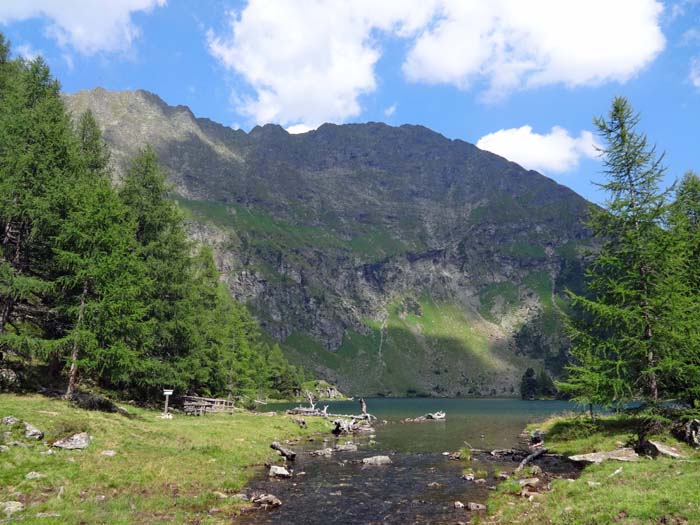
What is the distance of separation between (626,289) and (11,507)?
3305 centimetres

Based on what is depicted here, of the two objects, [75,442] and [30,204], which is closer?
[75,442]

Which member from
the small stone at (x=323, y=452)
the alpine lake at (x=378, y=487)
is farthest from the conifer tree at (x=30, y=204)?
the small stone at (x=323, y=452)

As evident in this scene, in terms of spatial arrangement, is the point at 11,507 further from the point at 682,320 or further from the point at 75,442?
the point at 682,320

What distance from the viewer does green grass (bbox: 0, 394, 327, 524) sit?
53.4ft

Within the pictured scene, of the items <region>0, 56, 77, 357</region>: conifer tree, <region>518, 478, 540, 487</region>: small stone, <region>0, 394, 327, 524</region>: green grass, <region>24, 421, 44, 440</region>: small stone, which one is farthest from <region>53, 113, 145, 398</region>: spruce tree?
<region>518, 478, 540, 487</region>: small stone

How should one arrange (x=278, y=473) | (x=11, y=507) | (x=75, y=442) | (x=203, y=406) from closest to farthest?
(x=11, y=507) → (x=75, y=442) → (x=278, y=473) → (x=203, y=406)

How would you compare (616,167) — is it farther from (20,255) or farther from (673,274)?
(20,255)

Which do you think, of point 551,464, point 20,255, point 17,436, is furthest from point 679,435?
point 20,255

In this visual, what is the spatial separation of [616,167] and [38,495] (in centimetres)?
3742

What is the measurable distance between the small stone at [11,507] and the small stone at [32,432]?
23.8 ft

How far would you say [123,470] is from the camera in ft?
68.8

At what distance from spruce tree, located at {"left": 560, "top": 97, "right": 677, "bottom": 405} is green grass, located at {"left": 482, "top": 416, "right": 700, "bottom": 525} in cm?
497

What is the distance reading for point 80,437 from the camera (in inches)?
897

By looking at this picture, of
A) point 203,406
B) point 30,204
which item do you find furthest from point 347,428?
point 30,204
